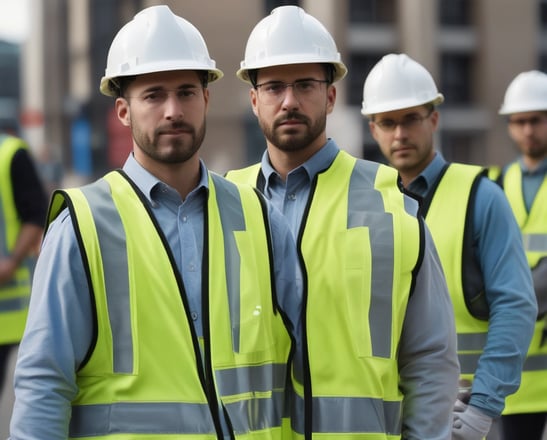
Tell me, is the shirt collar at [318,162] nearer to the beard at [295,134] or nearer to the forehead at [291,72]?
the beard at [295,134]

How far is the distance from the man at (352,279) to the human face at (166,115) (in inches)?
21.8

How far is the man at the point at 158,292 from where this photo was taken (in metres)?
3.12

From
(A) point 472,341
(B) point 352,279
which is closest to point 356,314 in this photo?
(B) point 352,279

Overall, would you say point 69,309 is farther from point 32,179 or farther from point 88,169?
point 88,169

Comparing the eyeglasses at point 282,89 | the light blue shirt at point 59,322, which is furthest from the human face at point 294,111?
the light blue shirt at point 59,322

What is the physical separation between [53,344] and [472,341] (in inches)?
87.6

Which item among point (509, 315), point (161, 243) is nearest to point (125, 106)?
point (161, 243)

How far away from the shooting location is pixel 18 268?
6.98 m

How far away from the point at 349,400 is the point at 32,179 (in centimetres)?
372

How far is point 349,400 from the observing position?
12.0 feet

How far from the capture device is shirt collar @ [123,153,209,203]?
3402mm

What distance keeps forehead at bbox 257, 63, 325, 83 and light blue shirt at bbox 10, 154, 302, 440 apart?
89cm

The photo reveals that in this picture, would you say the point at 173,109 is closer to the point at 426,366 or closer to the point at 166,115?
the point at 166,115

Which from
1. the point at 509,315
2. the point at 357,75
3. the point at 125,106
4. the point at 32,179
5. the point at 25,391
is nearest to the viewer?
the point at 25,391
